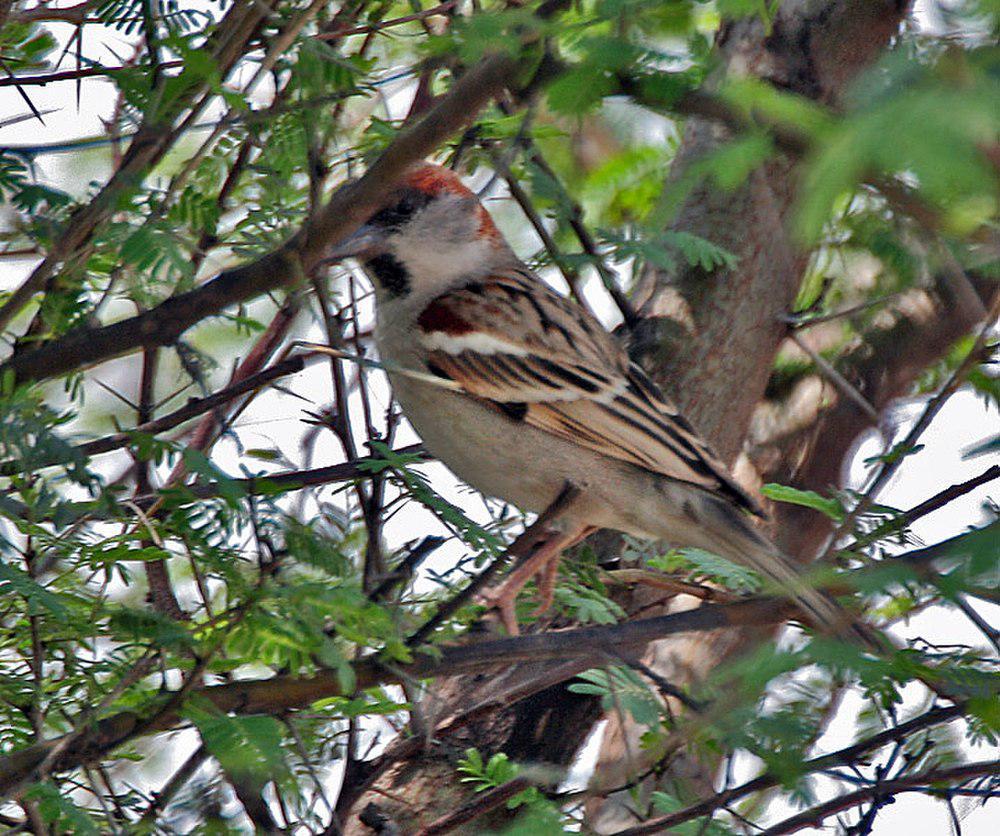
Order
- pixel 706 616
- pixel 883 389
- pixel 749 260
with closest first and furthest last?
1. pixel 706 616
2. pixel 749 260
3. pixel 883 389

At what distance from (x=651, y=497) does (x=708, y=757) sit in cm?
88

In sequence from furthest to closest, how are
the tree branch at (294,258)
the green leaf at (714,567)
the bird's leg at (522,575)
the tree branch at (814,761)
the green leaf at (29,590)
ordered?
the bird's leg at (522,575)
the green leaf at (714,567)
the tree branch at (814,761)
the green leaf at (29,590)
the tree branch at (294,258)

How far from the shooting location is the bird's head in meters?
3.96

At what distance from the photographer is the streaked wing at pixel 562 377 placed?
139 inches

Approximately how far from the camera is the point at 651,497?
3.53 metres

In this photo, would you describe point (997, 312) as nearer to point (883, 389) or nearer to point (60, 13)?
→ point (883, 389)

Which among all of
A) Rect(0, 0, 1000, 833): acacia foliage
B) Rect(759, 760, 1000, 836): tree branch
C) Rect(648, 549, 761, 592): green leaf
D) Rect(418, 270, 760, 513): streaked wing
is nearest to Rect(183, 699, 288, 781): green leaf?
Rect(0, 0, 1000, 833): acacia foliage

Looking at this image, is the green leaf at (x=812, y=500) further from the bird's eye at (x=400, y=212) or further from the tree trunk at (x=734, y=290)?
the bird's eye at (x=400, y=212)

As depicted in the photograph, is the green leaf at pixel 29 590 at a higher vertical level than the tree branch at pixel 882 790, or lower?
higher

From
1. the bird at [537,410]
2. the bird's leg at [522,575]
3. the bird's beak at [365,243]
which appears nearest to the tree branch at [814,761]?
the bird at [537,410]

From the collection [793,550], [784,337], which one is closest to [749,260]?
[784,337]

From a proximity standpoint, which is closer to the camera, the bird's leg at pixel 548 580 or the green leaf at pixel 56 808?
the green leaf at pixel 56 808

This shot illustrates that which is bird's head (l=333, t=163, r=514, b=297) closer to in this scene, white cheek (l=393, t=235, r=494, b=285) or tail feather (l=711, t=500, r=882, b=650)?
white cheek (l=393, t=235, r=494, b=285)

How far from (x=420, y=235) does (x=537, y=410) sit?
0.79m
